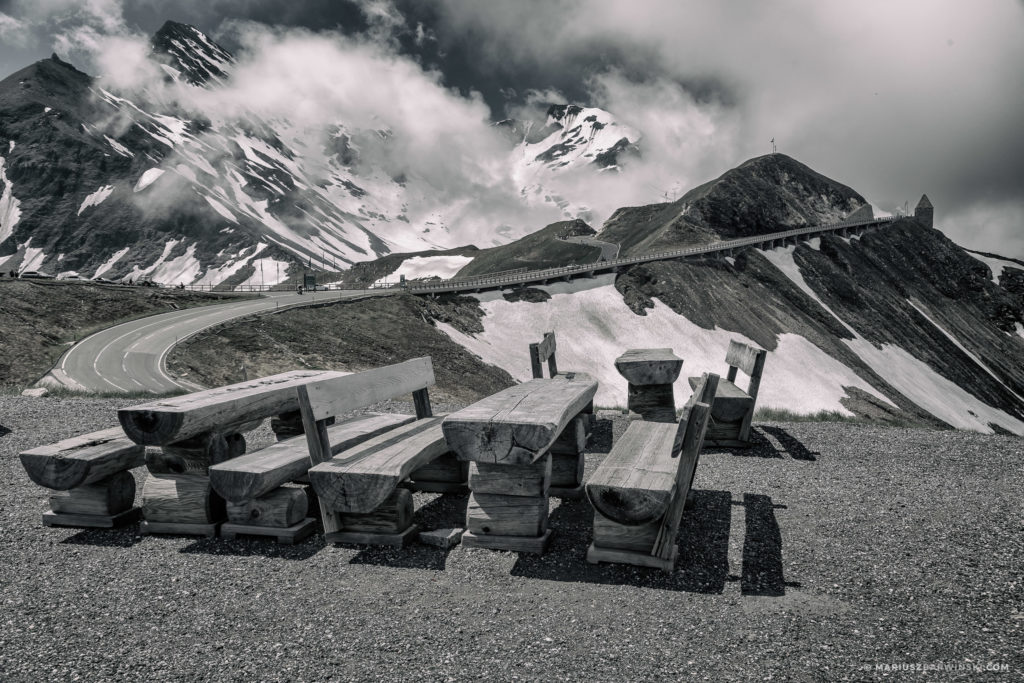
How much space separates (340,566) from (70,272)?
198 meters

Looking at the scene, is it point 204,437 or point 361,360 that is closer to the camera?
point 204,437

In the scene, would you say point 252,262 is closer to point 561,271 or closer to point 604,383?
point 561,271

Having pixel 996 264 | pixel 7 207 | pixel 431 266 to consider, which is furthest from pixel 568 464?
pixel 7 207

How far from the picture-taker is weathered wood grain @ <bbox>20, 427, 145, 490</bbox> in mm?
6262

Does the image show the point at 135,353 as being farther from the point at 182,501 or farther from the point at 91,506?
the point at 182,501

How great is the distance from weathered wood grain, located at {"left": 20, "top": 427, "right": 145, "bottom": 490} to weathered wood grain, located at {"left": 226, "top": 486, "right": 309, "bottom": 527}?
1377mm

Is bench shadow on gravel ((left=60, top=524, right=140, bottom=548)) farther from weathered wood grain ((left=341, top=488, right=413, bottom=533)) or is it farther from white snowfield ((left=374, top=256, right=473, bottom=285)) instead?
white snowfield ((left=374, top=256, right=473, bottom=285))

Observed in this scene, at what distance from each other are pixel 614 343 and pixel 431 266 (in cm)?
8541

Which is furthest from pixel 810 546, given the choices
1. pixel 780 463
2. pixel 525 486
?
pixel 780 463

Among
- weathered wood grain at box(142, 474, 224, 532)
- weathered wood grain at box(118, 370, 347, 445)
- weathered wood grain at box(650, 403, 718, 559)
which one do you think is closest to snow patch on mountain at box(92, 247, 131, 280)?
weathered wood grain at box(118, 370, 347, 445)

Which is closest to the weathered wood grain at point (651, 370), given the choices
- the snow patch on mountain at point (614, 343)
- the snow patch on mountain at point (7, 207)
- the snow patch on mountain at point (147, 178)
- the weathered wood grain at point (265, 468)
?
the weathered wood grain at point (265, 468)

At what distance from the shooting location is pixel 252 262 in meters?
163

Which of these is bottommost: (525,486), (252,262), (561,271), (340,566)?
(340,566)

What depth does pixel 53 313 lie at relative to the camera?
35.3 m
